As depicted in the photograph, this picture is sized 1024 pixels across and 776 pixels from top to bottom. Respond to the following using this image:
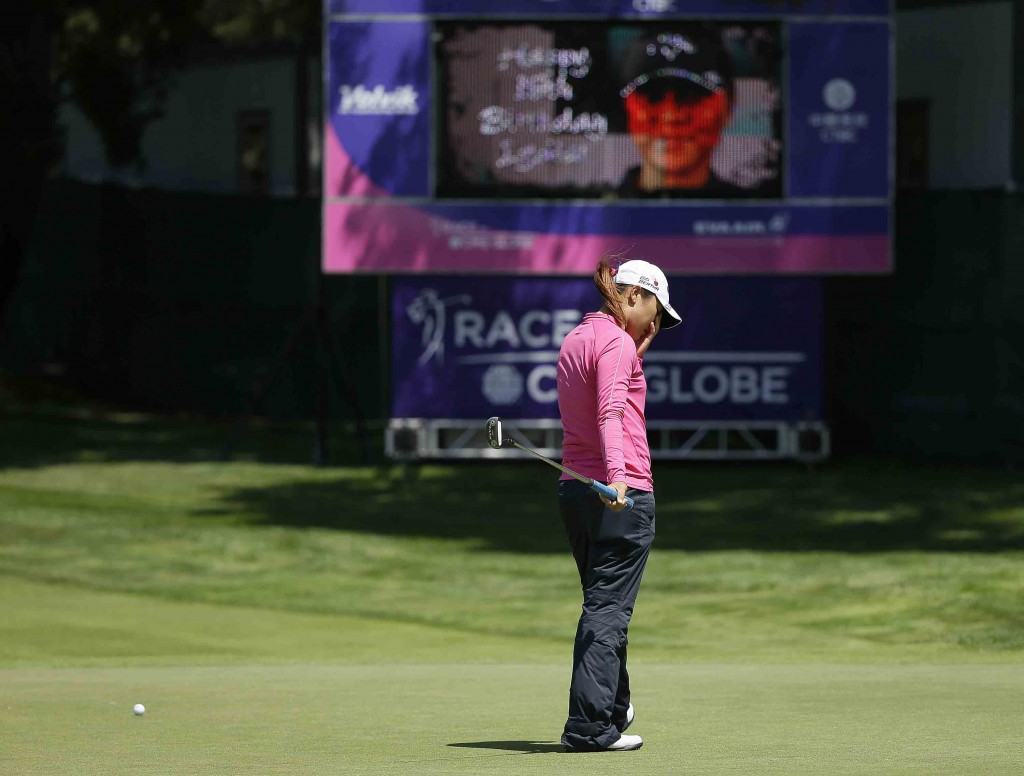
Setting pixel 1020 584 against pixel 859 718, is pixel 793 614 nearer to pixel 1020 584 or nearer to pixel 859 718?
pixel 1020 584

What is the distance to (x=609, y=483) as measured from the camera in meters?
7.32

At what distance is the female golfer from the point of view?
7.40m

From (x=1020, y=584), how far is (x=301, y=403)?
1661 centimetres

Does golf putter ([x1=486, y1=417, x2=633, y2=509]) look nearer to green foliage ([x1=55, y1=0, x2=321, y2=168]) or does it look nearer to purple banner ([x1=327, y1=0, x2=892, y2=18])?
purple banner ([x1=327, y1=0, x2=892, y2=18])

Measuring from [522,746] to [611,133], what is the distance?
15.3 m

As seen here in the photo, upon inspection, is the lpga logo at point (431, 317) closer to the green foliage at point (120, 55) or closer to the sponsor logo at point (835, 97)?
the sponsor logo at point (835, 97)

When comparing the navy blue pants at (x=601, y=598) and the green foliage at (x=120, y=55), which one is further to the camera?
the green foliage at (x=120, y=55)

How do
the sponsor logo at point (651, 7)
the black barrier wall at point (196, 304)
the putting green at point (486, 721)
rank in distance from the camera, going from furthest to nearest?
the black barrier wall at point (196, 304), the sponsor logo at point (651, 7), the putting green at point (486, 721)

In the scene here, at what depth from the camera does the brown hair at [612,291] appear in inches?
300

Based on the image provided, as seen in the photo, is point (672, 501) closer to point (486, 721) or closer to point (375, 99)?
point (375, 99)

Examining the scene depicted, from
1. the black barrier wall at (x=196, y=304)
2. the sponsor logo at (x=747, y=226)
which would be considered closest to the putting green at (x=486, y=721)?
the sponsor logo at (x=747, y=226)

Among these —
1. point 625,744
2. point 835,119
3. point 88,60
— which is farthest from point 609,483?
point 88,60

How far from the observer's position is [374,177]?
22.5 meters

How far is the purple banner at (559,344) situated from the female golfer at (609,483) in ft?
51.9
